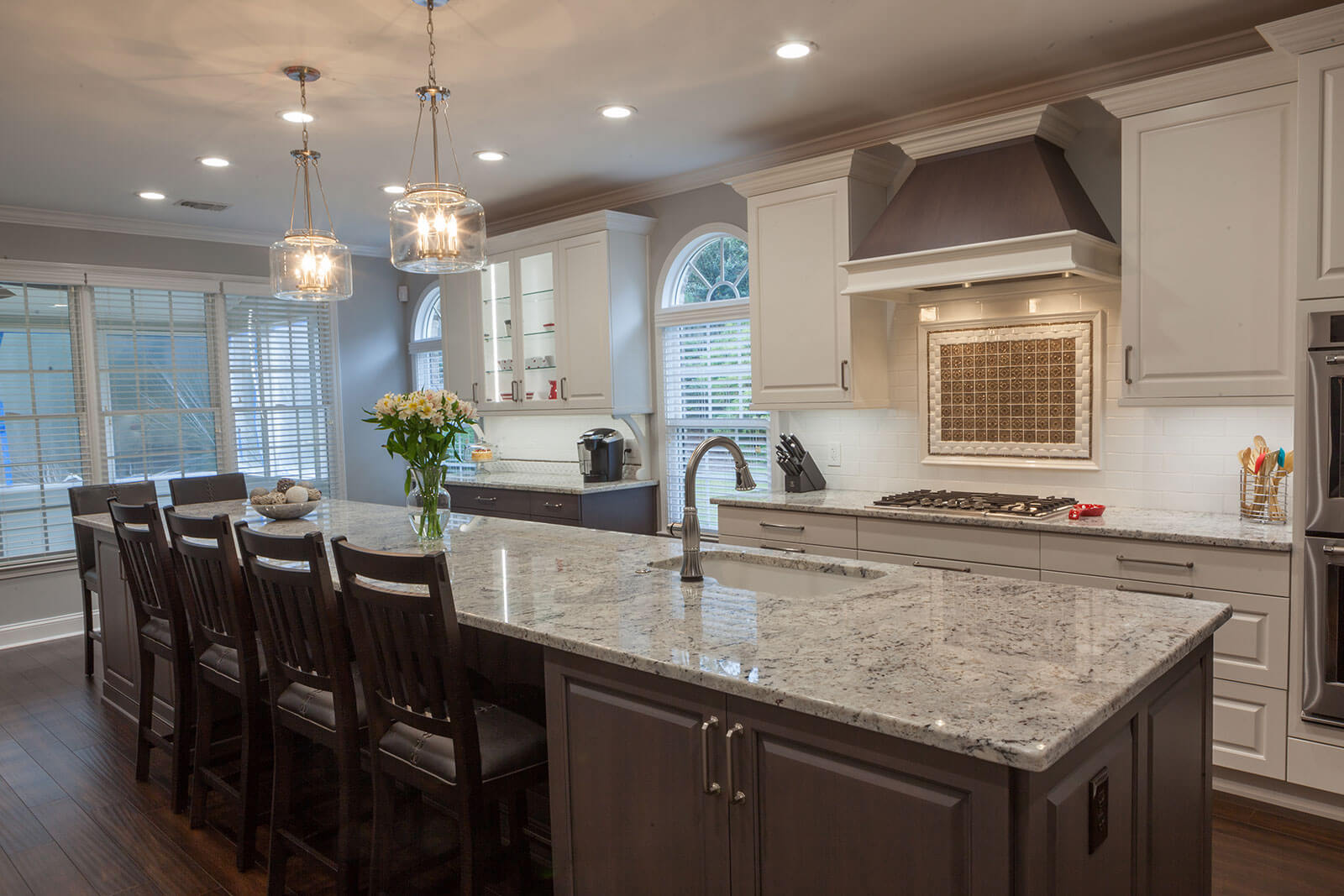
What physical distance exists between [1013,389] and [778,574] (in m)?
1.94

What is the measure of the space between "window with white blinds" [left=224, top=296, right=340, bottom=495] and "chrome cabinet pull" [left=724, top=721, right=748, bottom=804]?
5.84m

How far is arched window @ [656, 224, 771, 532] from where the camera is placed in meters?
5.01

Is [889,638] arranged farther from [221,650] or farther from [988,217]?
[988,217]

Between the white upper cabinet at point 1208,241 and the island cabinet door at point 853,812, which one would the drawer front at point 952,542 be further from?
the island cabinet door at point 853,812

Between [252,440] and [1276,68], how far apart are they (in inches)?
253

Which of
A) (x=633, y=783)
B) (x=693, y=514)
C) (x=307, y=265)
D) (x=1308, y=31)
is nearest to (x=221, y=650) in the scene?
(x=307, y=265)

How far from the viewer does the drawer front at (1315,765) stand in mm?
2773

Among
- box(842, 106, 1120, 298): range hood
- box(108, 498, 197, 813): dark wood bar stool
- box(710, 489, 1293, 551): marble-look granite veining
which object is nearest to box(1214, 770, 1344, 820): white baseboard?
box(710, 489, 1293, 551): marble-look granite veining

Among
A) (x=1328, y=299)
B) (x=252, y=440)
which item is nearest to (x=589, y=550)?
(x=1328, y=299)

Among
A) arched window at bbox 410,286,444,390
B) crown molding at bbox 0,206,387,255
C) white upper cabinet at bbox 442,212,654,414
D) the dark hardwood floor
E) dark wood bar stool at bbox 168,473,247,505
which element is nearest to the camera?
the dark hardwood floor

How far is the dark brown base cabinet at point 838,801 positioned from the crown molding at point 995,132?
2.39 metres

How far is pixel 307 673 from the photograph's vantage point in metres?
2.28

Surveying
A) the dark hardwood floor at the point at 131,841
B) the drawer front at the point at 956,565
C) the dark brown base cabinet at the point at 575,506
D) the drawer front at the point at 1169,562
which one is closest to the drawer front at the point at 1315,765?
the dark hardwood floor at the point at 131,841

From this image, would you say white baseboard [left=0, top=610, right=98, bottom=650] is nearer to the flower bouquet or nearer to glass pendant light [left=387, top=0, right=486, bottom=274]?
the flower bouquet
